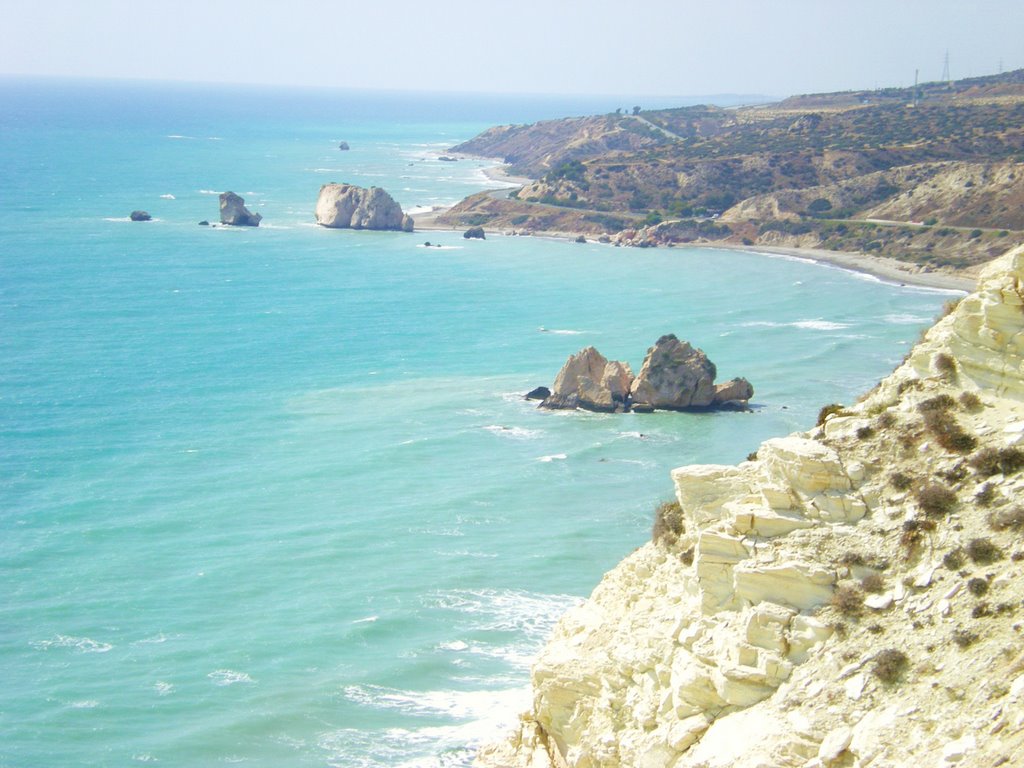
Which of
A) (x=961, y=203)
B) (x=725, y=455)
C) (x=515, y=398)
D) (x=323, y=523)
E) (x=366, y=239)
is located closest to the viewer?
(x=323, y=523)

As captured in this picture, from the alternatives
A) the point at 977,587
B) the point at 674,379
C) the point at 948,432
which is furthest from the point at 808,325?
the point at 977,587

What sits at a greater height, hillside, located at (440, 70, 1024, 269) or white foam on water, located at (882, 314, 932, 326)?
hillside, located at (440, 70, 1024, 269)

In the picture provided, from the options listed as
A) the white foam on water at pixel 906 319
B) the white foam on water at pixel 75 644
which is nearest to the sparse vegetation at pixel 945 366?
the white foam on water at pixel 75 644

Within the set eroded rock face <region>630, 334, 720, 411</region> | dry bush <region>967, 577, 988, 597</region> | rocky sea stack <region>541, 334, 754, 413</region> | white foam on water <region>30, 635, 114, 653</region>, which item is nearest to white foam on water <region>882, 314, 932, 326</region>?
rocky sea stack <region>541, 334, 754, 413</region>

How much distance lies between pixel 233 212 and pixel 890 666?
12615 cm

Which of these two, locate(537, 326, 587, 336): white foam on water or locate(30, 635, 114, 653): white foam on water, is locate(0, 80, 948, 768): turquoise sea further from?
locate(537, 326, 587, 336): white foam on water

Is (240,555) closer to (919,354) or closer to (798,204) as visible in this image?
(919,354)

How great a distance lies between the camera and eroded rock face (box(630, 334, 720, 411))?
6281 centimetres

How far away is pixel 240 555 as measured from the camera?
139 feet

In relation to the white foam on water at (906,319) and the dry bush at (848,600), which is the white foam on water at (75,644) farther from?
the white foam on water at (906,319)

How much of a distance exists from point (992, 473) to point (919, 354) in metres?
2.80

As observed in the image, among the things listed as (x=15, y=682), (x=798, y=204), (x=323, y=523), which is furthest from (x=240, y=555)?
(x=798, y=204)

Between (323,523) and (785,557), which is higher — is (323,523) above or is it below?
below

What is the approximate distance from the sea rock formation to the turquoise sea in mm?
9549
